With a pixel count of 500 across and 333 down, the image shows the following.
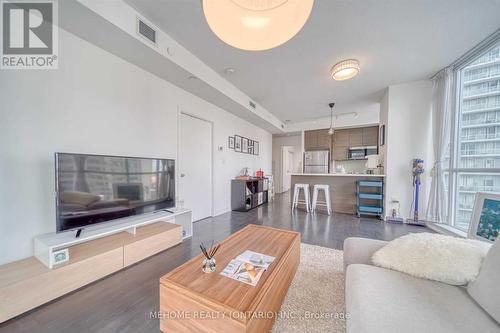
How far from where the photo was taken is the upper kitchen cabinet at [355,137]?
18.6 feet

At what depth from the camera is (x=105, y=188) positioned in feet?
6.07

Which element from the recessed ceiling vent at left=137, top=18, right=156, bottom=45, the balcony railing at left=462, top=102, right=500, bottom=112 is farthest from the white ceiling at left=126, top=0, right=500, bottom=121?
the balcony railing at left=462, top=102, right=500, bottom=112

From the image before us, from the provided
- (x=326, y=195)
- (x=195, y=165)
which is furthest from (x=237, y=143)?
(x=326, y=195)

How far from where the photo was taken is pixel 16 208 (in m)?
1.52

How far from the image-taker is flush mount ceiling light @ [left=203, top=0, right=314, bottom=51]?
35.8 inches

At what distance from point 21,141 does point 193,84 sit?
6.75 feet

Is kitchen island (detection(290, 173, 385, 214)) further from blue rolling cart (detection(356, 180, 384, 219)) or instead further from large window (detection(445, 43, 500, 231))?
large window (detection(445, 43, 500, 231))

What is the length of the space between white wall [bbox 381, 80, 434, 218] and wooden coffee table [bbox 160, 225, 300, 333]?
11.3 ft

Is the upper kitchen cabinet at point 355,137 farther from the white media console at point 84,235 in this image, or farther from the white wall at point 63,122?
the white media console at point 84,235

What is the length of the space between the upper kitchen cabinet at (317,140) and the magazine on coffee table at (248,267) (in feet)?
18.3

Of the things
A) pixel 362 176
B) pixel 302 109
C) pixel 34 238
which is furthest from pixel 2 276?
pixel 302 109

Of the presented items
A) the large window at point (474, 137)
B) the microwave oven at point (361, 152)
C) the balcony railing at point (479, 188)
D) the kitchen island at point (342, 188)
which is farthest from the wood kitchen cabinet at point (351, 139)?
the balcony railing at point (479, 188)

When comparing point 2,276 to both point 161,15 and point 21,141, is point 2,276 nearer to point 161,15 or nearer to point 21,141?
point 21,141

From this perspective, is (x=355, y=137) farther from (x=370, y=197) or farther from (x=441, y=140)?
(x=441, y=140)
